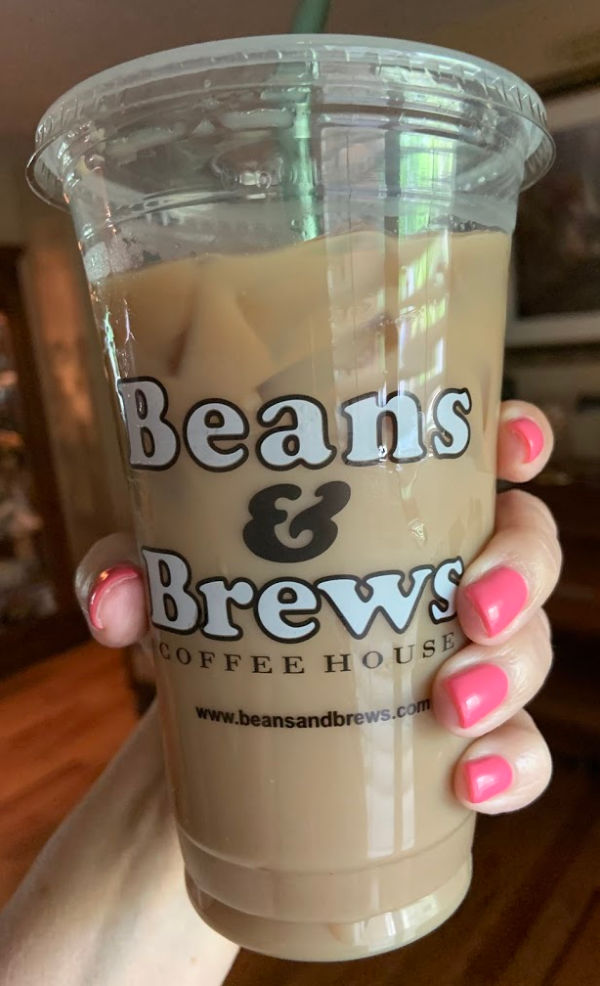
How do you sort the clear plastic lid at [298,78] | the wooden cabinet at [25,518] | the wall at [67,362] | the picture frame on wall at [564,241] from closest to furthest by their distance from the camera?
the clear plastic lid at [298,78]
the picture frame on wall at [564,241]
the wooden cabinet at [25,518]
the wall at [67,362]

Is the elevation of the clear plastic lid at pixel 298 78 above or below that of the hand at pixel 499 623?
above

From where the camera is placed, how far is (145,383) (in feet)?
1.57

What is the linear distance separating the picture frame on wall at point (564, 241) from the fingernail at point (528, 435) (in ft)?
6.50

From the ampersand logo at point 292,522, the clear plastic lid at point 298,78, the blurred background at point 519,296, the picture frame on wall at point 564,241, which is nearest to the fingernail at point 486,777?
the ampersand logo at point 292,522

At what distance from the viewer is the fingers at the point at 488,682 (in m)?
0.50

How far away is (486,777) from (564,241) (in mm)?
2222

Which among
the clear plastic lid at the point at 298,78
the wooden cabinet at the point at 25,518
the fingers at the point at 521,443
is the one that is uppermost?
the clear plastic lid at the point at 298,78

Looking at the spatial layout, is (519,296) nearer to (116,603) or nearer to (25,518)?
(116,603)

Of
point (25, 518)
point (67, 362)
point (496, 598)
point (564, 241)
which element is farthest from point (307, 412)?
point (67, 362)

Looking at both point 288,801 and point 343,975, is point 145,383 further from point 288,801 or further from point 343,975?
point 343,975

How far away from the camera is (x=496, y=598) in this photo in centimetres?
50

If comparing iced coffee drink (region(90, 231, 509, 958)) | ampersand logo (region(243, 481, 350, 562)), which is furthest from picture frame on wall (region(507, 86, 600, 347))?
ampersand logo (region(243, 481, 350, 562))

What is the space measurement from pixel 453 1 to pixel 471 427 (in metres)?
2.25

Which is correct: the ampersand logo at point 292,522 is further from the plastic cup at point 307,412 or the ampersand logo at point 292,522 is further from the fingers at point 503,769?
the fingers at point 503,769
